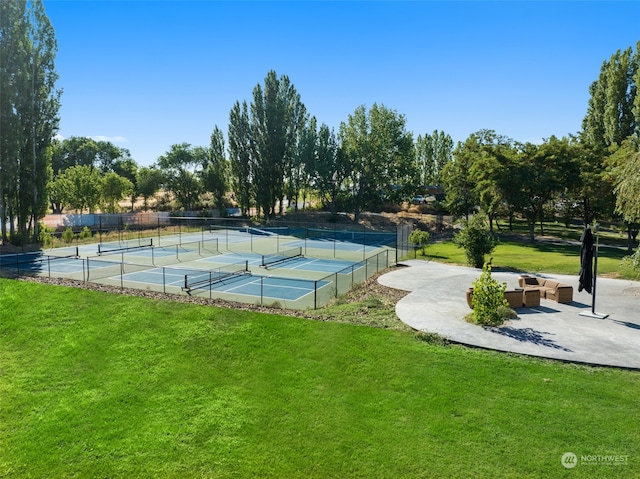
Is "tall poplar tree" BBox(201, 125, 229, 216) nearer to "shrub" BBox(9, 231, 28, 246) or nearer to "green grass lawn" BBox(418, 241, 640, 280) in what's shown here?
"shrub" BBox(9, 231, 28, 246)

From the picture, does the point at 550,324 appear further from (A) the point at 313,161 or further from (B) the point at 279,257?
(A) the point at 313,161

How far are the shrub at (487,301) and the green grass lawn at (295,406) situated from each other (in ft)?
7.22

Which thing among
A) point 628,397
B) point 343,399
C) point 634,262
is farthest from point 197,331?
point 634,262

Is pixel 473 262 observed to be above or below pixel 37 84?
below

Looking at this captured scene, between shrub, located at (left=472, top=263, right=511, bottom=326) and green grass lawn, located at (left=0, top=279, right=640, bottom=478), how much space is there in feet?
7.22

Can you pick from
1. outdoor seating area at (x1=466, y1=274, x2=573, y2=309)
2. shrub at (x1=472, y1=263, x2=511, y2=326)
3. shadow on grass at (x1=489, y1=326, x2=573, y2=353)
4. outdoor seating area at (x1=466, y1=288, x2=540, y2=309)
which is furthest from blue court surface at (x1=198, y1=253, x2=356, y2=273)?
shadow on grass at (x1=489, y1=326, x2=573, y2=353)

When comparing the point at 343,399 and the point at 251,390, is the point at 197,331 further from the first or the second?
the point at 343,399

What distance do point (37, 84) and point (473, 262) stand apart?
35689 millimetres

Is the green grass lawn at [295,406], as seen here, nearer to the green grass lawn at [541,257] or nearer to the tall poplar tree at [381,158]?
the green grass lawn at [541,257]

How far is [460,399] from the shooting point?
898 cm

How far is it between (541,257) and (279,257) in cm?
1861

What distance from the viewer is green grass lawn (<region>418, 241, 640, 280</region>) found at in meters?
23.2

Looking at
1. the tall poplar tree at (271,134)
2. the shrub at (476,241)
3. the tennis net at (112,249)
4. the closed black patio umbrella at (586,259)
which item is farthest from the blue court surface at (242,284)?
the tall poplar tree at (271,134)

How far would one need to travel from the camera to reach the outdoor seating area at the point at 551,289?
15.9m
